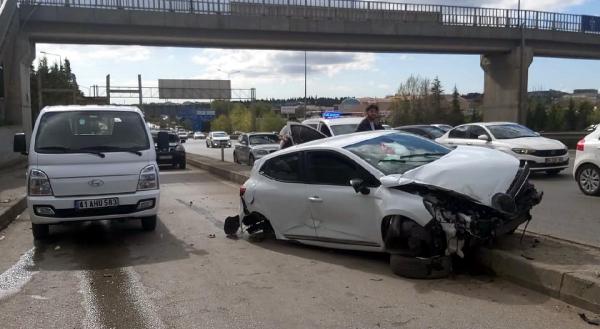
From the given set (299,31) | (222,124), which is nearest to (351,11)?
(299,31)

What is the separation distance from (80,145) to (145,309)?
12.8 ft

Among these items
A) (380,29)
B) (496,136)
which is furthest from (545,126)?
(496,136)

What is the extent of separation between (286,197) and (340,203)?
0.98 metres

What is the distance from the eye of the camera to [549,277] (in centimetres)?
512

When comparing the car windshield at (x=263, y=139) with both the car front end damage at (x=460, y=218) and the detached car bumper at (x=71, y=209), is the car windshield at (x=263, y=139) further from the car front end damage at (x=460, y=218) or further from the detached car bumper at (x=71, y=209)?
the car front end damage at (x=460, y=218)

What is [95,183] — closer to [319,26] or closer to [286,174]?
[286,174]

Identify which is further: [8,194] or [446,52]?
[446,52]

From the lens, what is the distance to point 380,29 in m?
34.6

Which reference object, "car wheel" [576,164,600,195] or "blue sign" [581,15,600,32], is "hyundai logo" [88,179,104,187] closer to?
"car wheel" [576,164,600,195]

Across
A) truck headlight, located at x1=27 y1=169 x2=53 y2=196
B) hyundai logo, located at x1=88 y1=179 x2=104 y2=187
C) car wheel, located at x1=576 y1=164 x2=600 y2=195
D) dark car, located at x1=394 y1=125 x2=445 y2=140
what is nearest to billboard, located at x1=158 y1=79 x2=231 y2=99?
dark car, located at x1=394 y1=125 x2=445 y2=140

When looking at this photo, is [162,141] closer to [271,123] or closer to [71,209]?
[71,209]

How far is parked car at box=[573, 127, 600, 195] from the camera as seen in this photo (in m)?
11.0

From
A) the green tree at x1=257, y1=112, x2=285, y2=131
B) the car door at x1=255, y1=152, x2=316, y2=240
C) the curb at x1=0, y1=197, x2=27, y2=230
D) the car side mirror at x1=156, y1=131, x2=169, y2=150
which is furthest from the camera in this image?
the green tree at x1=257, y1=112, x2=285, y2=131

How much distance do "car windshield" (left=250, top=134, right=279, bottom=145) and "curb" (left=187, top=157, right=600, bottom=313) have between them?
19749 millimetres
